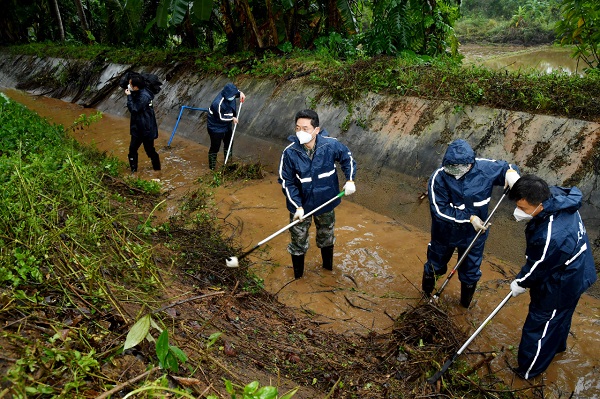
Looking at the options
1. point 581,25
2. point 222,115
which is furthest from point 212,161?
point 581,25

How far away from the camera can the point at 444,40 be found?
9852 mm

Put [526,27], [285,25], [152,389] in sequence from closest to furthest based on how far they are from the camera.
Answer: [152,389]
[285,25]
[526,27]

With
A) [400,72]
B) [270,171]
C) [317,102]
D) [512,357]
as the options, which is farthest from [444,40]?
[512,357]

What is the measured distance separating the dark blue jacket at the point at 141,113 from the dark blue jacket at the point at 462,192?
209 inches

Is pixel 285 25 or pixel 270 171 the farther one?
pixel 285 25

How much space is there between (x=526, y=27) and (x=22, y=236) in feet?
87.0

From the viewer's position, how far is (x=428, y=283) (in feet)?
15.7

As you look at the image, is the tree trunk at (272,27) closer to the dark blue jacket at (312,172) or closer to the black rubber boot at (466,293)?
the dark blue jacket at (312,172)

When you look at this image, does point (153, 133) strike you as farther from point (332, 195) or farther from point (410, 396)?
point (410, 396)

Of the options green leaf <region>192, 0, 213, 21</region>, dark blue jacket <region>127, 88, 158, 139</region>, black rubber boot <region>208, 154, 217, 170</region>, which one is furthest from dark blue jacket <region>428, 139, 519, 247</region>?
green leaf <region>192, 0, 213, 21</region>

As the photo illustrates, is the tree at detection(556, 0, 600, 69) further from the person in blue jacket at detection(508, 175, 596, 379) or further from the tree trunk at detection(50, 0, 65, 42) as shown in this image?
the tree trunk at detection(50, 0, 65, 42)

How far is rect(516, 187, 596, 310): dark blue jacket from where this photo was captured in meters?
3.27

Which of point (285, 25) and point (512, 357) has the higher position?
point (285, 25)

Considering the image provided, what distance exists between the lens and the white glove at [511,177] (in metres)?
3.97
